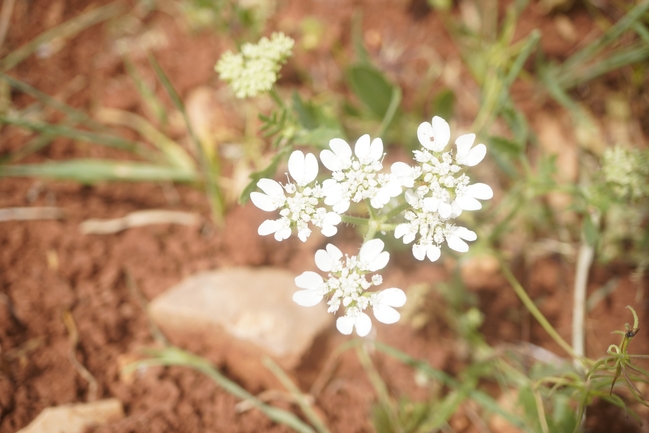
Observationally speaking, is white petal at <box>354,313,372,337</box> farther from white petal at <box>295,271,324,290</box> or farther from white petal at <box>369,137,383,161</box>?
white petal at <box>369,137,383,161</box>

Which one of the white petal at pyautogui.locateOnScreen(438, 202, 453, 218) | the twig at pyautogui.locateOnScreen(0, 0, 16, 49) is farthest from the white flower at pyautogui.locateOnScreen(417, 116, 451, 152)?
the twig at pyautogui.locateOnScreen(0, 0, 16, 49)

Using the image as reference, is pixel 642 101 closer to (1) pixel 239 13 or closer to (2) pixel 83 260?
(1) pixel 239 13

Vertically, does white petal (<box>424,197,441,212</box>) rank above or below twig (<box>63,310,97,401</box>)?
above

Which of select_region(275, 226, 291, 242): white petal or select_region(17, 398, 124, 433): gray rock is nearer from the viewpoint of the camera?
select_region(275, 226, 291, 242): white petal

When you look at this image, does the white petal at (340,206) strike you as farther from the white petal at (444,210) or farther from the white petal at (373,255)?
the white petal at (444,210)

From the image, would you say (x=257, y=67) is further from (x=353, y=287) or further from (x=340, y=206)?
(x=353, y=287)

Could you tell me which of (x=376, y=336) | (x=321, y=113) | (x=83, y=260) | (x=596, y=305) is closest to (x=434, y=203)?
(x=321, y=113)

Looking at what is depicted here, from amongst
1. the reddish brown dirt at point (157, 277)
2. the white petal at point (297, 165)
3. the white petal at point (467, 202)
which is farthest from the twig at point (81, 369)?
the white petal at point (467, 202)
